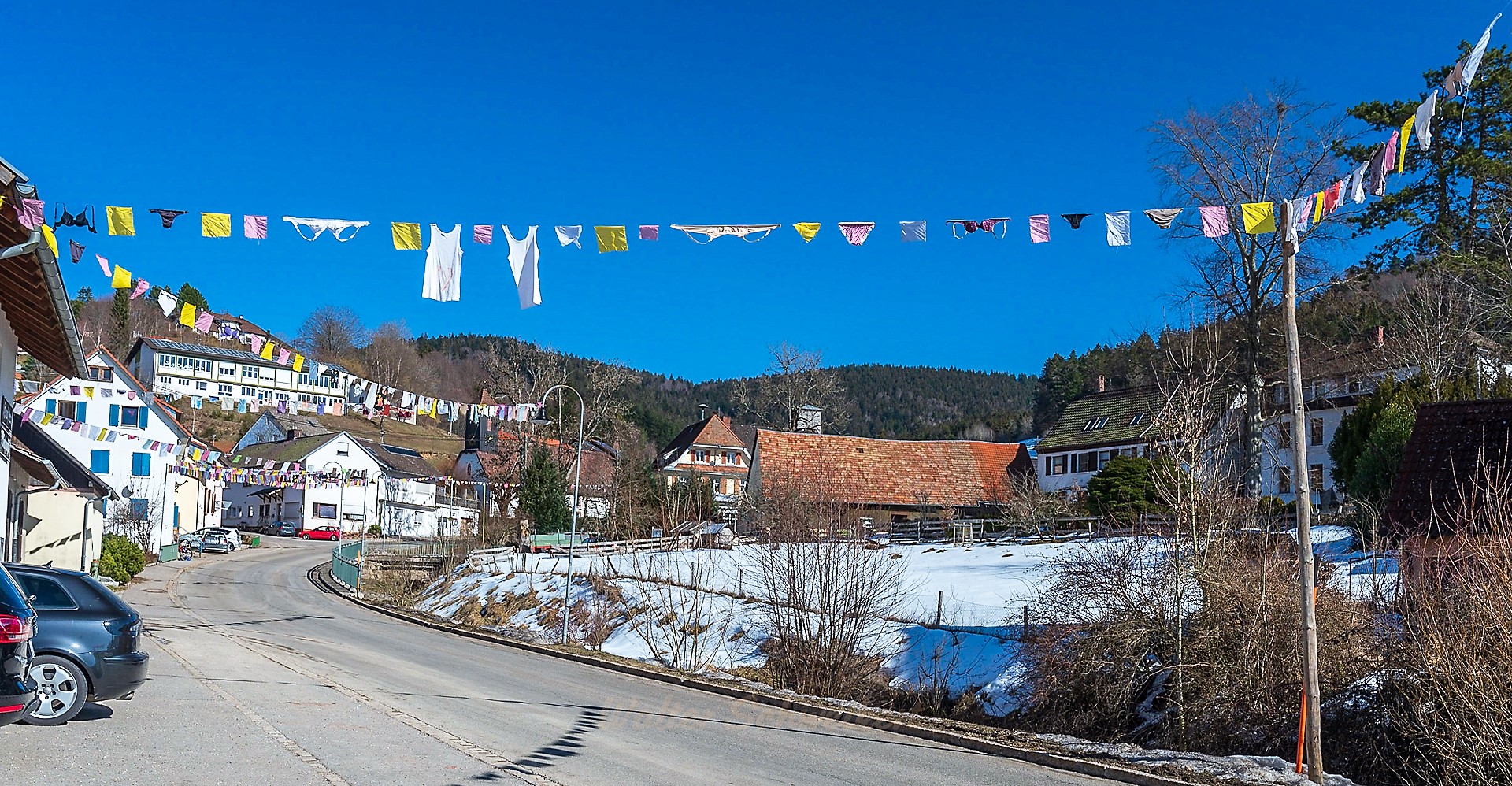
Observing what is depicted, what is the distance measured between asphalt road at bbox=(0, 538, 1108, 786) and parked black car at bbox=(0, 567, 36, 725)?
3.39 feet

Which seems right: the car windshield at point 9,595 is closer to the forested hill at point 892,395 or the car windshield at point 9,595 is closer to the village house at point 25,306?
the village house at point 25,306

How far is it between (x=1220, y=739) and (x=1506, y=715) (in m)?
4.88

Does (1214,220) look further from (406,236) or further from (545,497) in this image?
(545,497)

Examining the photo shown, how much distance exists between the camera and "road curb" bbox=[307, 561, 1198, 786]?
12.8m

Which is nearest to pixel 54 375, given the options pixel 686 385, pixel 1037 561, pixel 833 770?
pixel 1037 561

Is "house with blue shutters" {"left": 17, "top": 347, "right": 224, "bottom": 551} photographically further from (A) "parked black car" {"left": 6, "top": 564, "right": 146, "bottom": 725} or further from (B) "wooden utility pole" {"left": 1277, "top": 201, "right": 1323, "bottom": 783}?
(B) "wooden utility pole" {"left": 1277, "top": 201, "right": 1323, "bottom": 783}

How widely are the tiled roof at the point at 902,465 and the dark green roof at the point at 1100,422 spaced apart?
9.89ft

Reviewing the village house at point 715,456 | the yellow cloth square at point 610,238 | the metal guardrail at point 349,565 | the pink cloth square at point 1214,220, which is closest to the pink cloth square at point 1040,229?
the pink cloth square at point 1214,220

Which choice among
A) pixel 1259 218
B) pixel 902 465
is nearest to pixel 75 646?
pixel 1259 218

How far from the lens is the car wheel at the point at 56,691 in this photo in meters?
11.0

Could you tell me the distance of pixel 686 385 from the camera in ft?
632

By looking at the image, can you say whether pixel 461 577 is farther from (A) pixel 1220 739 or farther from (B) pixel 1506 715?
(B) pixel 1506 715

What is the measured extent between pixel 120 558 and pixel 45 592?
35715mm

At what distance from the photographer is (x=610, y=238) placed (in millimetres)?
18531
